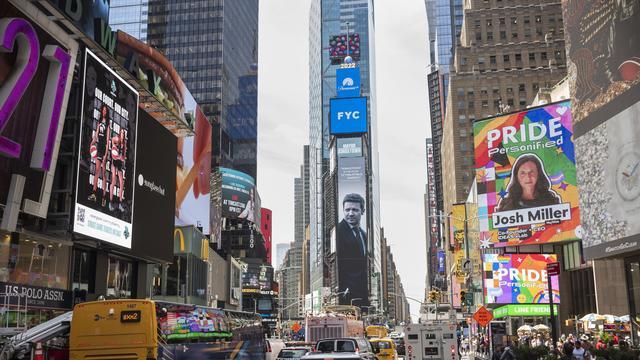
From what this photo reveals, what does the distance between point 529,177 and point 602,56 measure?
31013 mm

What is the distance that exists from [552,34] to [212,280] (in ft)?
282

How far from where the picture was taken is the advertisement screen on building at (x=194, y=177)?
73.2 m

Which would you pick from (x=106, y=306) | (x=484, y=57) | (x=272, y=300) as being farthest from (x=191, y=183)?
(x=272, y=300)

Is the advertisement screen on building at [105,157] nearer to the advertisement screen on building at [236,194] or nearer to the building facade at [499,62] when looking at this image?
the building facade at [499,62]

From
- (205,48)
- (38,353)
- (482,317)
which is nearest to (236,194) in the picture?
(205,48)

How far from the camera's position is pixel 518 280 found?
5741 centimetres

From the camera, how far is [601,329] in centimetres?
4066

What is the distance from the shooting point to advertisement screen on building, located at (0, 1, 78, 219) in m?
25.8

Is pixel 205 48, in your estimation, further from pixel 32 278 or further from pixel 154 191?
pixel 32 278

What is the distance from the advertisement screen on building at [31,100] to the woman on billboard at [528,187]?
44.8m

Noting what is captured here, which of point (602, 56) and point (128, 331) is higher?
point (602, 56)

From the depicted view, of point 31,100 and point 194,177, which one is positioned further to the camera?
point 194,177

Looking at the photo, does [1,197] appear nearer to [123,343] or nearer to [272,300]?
[123,343]

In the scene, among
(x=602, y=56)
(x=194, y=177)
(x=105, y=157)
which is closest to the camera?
(x=602, y=56)
